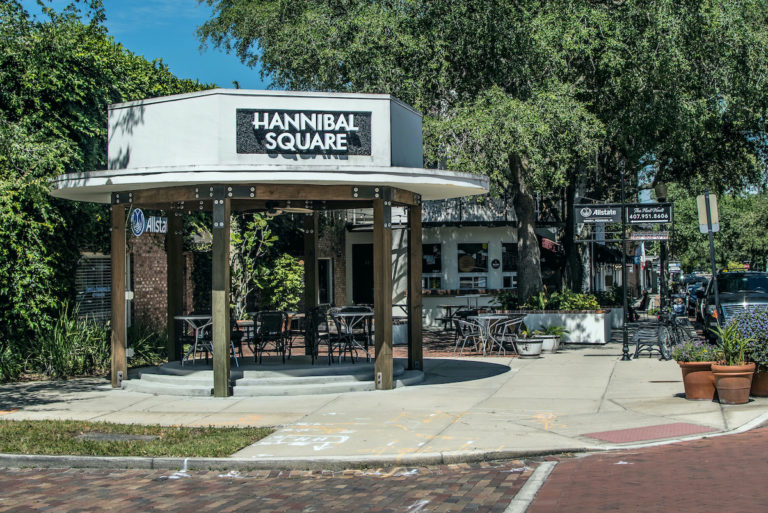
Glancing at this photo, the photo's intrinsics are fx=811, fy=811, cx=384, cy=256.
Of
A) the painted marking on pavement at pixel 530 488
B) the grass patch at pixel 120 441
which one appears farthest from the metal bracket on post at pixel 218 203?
the painted marking on pavement at pixel 530 488

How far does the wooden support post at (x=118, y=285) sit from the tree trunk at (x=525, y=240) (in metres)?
11.5

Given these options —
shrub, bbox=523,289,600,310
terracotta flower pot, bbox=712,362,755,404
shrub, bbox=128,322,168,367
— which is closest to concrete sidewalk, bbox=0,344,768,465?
terracotta flower pot, bbox=712,362,755,404

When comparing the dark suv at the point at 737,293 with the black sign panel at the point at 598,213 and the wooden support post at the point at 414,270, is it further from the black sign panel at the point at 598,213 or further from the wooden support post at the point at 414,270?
the wooden support post at the point at 414,270

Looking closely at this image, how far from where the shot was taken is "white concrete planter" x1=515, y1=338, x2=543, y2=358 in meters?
18.4

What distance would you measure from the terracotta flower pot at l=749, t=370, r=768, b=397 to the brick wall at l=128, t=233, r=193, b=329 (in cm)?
1357

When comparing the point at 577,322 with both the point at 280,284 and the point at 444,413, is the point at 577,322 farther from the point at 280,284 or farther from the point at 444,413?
the point at 444,413

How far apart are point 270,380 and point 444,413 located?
10.9 feet

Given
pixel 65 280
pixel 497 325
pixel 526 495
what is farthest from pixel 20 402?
pixel 497 325

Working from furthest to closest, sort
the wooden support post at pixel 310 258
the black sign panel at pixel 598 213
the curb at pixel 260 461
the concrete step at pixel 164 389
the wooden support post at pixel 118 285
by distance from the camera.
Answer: the black sign panel at pixel 598 213
the wooden support post at pixel 310 258
the wooden support post at pixel 118 285
the concrete step at pixel 164 389
the curb at pixel 260 461

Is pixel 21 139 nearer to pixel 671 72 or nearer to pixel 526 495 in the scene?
pixel 526 495

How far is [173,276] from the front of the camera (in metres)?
15.7

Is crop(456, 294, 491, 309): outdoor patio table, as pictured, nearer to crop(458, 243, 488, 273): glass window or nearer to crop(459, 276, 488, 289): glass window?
crop(459, 276, 488, 289): glass window

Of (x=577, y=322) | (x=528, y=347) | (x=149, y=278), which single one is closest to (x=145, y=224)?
(x=149, y=278)

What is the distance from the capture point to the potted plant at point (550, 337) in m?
19.5
